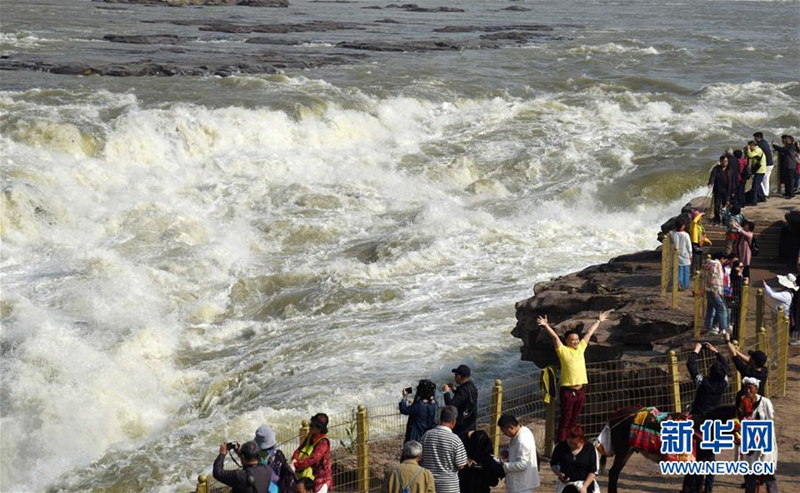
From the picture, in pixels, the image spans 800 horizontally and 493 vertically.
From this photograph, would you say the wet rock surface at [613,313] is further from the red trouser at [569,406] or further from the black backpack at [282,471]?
the black backpack at [282,471]

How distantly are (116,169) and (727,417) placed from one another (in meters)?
21.8

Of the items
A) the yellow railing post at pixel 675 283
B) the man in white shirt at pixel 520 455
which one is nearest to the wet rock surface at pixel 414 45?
the yellow railing post at pixel 675 283

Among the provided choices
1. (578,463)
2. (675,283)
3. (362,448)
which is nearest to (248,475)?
(362,448)

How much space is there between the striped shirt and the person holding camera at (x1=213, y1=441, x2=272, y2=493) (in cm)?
129

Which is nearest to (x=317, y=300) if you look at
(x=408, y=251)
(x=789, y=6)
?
(x=408, y=251)

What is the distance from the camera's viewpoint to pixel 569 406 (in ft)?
33.3

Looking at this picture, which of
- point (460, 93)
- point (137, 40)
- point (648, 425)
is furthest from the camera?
point (137, 40)

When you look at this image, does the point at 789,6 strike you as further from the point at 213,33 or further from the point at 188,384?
the point at 188,384

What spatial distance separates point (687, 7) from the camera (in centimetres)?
10112

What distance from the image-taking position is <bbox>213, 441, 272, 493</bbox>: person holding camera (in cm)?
780

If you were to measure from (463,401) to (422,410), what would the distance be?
0.37 meters

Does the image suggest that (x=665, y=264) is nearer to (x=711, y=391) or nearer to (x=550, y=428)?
(x=550, y=428)

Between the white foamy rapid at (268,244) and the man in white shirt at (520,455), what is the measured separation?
5331 mm

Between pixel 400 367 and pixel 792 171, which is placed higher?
pixel 792 171
